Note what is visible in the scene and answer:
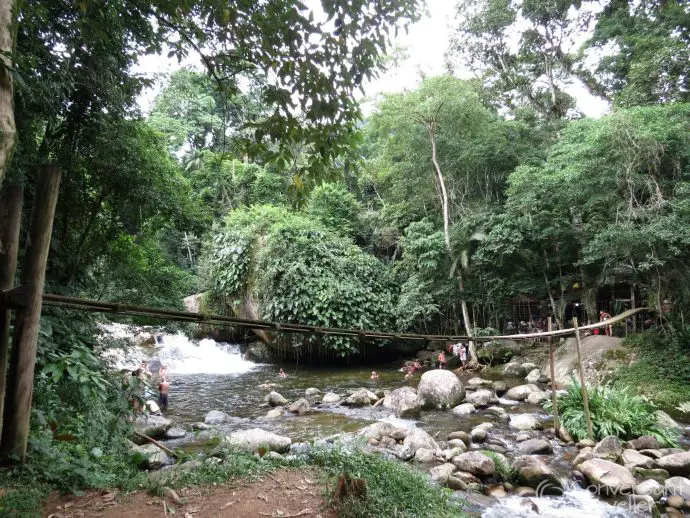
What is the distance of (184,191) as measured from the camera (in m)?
8.02

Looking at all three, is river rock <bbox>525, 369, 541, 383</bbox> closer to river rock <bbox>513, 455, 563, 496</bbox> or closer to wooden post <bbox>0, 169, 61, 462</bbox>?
river rock <bbox>513, 455, 563, 496</bbox>

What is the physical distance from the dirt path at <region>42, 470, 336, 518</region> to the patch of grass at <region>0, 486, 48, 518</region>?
8 centimetres

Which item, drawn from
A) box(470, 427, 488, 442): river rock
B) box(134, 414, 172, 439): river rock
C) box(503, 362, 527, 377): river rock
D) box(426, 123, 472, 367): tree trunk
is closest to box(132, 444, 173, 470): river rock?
box(134, 414, 172, 439): river rock

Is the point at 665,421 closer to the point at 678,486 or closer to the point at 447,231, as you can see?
the point at 678,486

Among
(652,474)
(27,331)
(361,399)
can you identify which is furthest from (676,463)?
(27,331)

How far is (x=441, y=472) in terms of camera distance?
585cm

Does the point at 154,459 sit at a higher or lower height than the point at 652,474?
higher

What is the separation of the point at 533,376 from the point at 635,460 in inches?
254

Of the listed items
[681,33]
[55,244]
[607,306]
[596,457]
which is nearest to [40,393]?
[55,244]

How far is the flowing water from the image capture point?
5336 mm

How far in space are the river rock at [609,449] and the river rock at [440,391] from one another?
3.66 meters

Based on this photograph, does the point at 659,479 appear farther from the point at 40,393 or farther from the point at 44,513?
the point at 40,393

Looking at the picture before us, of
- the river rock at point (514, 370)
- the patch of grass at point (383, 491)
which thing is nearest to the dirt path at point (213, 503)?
the patch of grass at point (383, 491)

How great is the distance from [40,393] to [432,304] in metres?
13.1
